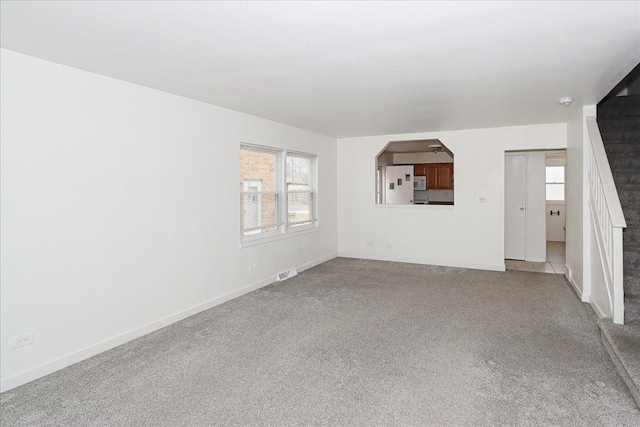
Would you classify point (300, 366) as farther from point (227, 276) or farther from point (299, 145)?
point (299, 145)

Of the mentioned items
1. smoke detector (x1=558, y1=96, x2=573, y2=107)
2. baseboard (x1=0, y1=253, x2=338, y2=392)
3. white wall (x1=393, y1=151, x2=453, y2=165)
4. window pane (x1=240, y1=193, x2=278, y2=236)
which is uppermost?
white wall (x1=393, y1=151, x2=453, y2=165)

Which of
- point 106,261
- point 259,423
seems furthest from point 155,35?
point 259,423

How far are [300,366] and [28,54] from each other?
3021 millimetres

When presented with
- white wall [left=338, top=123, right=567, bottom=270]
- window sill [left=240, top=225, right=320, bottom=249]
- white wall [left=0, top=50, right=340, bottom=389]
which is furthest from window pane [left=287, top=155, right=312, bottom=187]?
white wall [left=0, top=50, right=340, bottom=389]

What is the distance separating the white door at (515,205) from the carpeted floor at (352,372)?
8.86 ft

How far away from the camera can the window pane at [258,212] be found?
5.12 metres

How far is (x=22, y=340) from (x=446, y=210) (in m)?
5.97

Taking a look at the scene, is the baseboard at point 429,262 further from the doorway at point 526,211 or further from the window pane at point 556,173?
the window pane at point 556,173

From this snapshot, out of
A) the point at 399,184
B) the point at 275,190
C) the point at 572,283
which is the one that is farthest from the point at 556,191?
the point at 275,190

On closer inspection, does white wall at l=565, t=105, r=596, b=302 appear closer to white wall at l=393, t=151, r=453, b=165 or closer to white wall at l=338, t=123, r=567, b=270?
white wall at l=338, t=123, r=567, b=270

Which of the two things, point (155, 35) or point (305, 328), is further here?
point (305, 328)

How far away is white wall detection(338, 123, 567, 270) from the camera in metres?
6.26

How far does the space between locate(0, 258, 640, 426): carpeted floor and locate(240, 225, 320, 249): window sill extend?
2.65ft

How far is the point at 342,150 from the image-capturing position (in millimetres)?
7484
